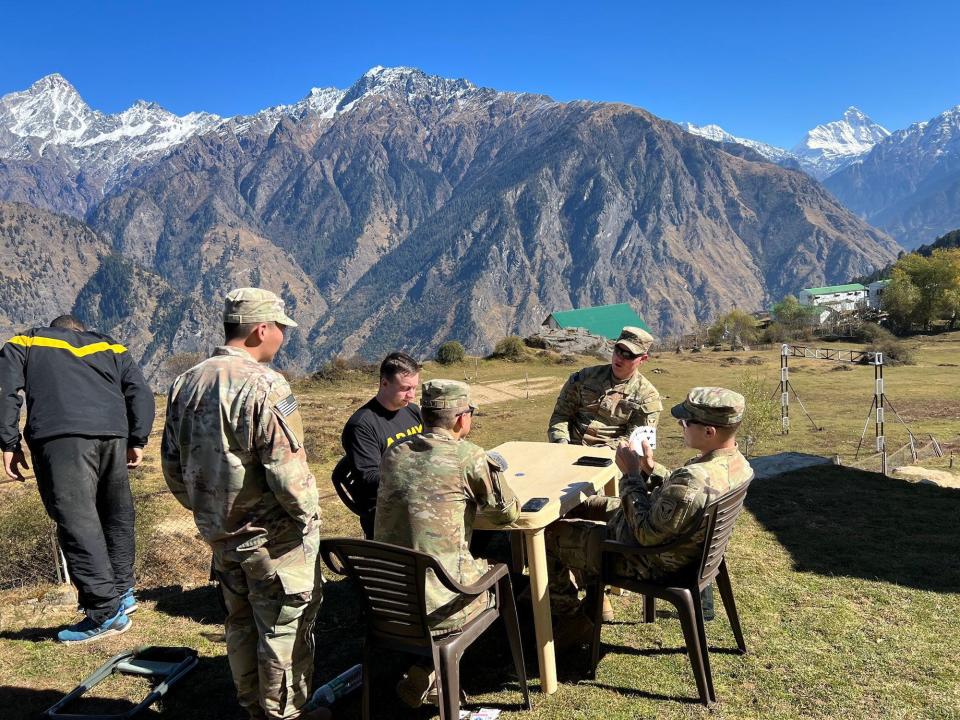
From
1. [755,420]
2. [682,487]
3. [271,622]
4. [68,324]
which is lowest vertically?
[755,420]

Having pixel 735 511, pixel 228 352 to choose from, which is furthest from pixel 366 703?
pixel 735 511

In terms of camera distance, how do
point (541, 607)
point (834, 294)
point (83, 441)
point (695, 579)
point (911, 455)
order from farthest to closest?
point (834, 294) < point (911, 455) < point (83, 441) < point (541, 607) < point (695, 579)

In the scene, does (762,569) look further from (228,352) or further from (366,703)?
(228,352)

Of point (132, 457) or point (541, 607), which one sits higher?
point (132, 457)

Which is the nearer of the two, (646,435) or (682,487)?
(682,487)

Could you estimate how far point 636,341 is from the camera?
5703 millimetres

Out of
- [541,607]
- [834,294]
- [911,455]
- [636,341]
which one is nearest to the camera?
[541,607]

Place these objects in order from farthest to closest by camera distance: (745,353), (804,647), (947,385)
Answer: (745,353) < (947,385) < (804,647)

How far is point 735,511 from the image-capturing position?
384 cm

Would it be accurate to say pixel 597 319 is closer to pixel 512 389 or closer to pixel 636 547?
pixel 512 389

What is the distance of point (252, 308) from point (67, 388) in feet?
7.77

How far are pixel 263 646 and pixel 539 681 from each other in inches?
70.7

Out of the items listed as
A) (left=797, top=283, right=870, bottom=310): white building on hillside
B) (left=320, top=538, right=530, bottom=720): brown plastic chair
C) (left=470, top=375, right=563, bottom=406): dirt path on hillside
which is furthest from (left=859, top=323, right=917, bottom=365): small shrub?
(left=797, top=283, right=870, bottom=310): white building on hillside

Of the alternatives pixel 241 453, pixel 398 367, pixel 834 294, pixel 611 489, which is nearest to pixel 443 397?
pixel 241 453
